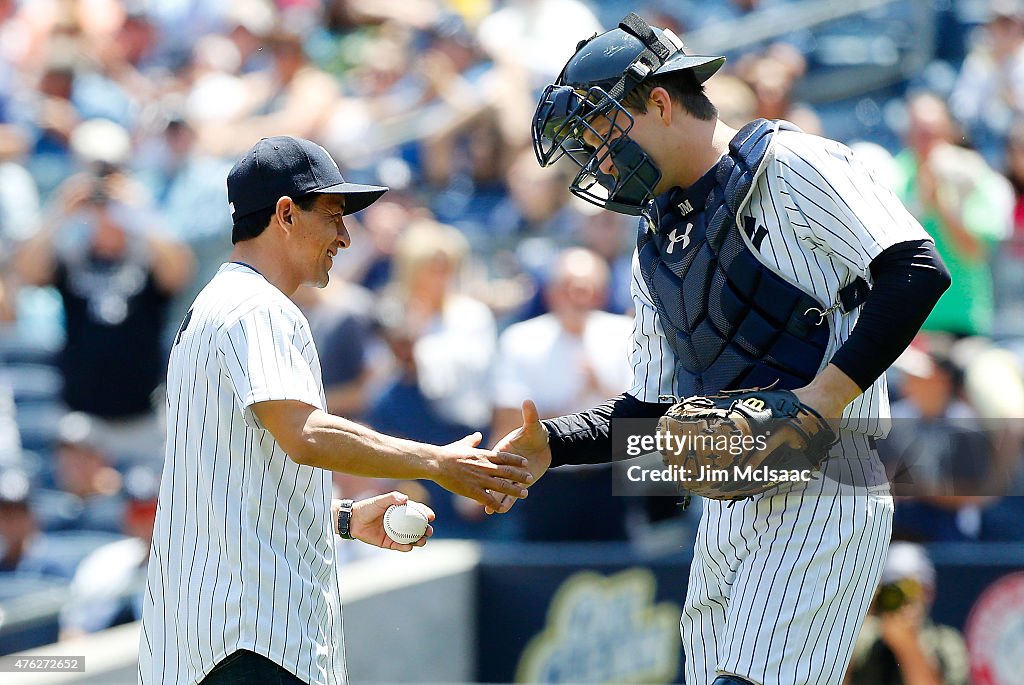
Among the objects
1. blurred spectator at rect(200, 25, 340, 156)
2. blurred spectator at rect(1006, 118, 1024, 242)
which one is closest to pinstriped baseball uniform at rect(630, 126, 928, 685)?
blurred spectator at rect(1006, 118, 1024, 242)

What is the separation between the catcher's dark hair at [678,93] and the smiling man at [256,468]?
728mm

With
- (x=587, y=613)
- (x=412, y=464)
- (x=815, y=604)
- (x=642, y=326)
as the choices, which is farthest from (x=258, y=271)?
(x=587, y=613)

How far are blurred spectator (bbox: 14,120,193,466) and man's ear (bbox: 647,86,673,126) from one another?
467 centimetres

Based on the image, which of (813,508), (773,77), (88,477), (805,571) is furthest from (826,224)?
(88,477)

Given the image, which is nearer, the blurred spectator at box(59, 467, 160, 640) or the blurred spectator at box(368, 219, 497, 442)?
the blurred spectator at box(59, 467, 160, 640)

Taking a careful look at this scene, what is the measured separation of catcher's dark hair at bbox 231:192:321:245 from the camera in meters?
3.36

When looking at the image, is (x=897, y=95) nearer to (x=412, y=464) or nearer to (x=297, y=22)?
(x=297, y=22)

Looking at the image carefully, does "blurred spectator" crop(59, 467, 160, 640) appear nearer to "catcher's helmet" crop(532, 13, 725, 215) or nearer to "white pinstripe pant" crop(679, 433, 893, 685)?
"catcher's helmet" crop(532, 13, 725, 215)

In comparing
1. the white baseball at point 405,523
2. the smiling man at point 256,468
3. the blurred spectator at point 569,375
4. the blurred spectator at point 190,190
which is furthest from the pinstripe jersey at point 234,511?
the blurred spectator at point 190,190

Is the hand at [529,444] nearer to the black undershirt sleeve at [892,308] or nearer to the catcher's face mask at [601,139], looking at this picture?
the catcher's face mask at [601,139]

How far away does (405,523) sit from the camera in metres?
3.58

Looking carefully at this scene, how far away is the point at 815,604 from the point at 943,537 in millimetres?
3321

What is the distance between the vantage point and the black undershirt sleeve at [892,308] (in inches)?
121

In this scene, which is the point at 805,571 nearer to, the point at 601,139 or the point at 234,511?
the point at 601,139
